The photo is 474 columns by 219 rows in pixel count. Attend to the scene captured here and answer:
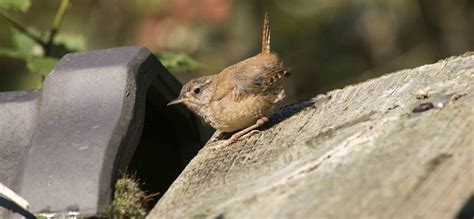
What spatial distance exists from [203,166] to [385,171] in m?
0.79

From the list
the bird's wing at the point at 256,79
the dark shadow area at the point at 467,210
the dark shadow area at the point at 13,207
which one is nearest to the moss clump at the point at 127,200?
the dark shadow area at the point at 13,207

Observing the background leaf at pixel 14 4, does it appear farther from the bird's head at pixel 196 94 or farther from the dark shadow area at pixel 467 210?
the dark shadow area at pixel 467 210

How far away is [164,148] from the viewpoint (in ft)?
10.5

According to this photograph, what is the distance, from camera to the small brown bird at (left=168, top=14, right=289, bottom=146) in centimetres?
372

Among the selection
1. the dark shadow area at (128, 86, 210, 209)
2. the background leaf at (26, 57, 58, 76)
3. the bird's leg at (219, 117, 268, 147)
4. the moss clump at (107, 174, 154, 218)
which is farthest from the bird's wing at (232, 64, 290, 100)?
the moss clump at (107, 174, 154, 218)

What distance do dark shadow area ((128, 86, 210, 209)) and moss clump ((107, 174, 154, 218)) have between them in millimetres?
711

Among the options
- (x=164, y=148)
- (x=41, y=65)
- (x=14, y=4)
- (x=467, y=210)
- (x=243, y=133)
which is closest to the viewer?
(x=467, y=210)

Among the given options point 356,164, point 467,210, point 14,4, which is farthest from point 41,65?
point 467,210

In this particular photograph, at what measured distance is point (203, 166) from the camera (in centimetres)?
266

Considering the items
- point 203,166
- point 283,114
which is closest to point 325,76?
point 283,114

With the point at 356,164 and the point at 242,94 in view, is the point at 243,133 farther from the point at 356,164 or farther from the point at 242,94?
the point at 356,164

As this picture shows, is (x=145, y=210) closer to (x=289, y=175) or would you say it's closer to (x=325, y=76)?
(x=289, y=175)

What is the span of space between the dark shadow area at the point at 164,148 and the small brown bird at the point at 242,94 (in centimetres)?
41

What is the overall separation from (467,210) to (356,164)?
0.26 metres
